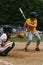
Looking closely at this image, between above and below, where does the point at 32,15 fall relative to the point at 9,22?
above

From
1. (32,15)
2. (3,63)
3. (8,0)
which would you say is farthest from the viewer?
(8,0)

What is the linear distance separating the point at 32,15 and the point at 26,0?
5914 centimetres

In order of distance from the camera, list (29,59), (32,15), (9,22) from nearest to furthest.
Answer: (29,59), (32,15), (9,22)

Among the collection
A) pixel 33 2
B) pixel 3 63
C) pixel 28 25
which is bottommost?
pixel 33 2

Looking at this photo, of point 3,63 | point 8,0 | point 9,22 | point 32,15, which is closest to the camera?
point 3,63

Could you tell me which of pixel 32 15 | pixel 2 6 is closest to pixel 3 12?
pixel 2 6

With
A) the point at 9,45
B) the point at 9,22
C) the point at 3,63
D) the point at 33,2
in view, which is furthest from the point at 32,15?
the point at 33,2

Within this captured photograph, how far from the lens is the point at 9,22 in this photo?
6281 centimetres

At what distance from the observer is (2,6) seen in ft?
209

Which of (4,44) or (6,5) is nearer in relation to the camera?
(4,44)

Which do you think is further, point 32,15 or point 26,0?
point 26,0

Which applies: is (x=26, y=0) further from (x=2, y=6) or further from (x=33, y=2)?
(x=2, y=6)

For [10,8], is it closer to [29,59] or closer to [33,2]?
[33,2]

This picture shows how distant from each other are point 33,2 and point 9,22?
13565 mm
